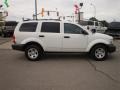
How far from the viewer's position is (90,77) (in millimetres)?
7676

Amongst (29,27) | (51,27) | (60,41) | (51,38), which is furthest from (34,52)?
(51,27)

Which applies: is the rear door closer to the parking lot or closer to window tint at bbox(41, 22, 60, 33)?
window tint at bbox(41, 22, 60, 33)

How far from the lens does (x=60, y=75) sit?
313 inches

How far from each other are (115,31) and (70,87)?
20.9 m

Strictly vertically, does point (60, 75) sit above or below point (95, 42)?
below

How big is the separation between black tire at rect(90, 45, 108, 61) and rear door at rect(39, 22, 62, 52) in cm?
163

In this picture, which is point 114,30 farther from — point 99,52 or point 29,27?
point 29,27

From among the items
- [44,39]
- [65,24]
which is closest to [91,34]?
[65,24]

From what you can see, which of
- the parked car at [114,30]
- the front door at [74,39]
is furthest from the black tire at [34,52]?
the parked car at [114,30]

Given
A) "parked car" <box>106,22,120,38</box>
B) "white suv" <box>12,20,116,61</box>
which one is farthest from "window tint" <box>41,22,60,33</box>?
"parked car" <box>106,22,120,38</box>

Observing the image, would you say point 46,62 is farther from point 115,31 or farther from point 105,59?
point 115,31

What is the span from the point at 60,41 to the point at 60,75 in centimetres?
318

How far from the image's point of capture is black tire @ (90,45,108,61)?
10953 millimetres

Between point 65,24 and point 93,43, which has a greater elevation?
point 65,24
